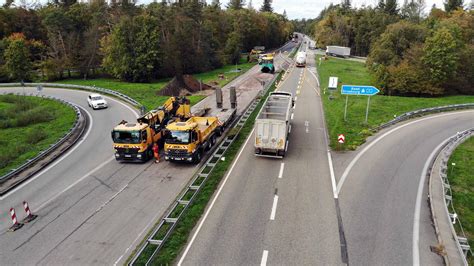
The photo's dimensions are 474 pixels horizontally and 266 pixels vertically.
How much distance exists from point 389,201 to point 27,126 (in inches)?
1429

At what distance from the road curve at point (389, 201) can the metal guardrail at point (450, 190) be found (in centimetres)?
88

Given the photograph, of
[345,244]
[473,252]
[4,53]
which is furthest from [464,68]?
[4,53]

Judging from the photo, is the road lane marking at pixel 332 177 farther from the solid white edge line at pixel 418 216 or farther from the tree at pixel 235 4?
the tree at pixel 235 4

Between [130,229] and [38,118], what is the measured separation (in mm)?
27598

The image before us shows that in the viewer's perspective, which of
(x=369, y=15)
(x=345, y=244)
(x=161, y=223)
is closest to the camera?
(x=345, y=244)

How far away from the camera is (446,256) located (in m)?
12.6

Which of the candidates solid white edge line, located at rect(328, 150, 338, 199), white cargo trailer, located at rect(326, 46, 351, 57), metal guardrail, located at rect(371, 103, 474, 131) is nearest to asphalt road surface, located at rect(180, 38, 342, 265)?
solid white edge line, located at rect(328, 150, 338, 199)

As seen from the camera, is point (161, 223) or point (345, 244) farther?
point (161, 223)

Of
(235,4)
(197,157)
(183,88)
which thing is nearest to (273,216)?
(197,157)

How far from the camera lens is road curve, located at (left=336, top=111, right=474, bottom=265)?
43.0 ft

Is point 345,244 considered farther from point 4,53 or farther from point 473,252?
point 4,53

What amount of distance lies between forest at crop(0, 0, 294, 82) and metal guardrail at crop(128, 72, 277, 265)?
2887 centimetres

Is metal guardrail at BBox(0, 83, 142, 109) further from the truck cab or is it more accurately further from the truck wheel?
the truck wheel

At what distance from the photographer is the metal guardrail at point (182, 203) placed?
44.5ft
